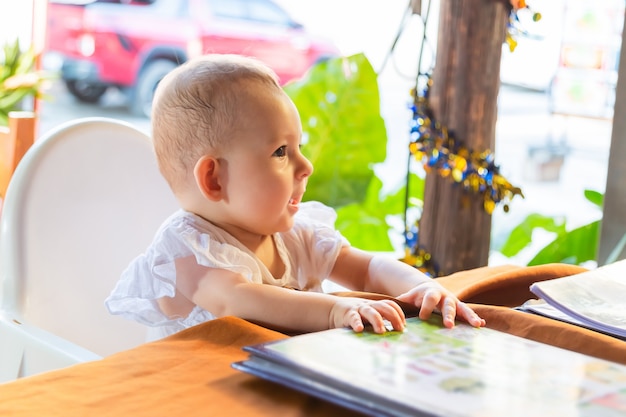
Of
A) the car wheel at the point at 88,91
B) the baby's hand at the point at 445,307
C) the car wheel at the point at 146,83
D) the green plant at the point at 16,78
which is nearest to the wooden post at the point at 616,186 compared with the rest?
the green plant at the point at 16,78

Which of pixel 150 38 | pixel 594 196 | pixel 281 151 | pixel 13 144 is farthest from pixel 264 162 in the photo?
pixel 150 38

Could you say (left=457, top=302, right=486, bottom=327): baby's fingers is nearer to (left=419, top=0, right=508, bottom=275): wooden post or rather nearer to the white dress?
the white dress

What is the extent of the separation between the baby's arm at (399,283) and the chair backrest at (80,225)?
33 cm

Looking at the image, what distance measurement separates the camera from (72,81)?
3.80 meters

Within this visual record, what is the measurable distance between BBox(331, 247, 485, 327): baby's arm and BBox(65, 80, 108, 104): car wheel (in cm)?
288

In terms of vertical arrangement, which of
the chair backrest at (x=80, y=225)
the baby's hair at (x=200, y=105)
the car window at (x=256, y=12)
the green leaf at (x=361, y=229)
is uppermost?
the car window at (x=256, y=12)

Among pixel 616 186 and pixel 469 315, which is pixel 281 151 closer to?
pixel 469 315

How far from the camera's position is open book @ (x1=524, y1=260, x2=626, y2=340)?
0.88m

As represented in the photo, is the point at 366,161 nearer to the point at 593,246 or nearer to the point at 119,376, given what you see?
the point at 593,246

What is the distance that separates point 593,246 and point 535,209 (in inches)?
69.3

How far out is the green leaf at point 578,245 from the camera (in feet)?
9.01

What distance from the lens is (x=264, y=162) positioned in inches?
40.3

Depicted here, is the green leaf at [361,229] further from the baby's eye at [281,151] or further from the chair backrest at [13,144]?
the baby's eye at [281,151]

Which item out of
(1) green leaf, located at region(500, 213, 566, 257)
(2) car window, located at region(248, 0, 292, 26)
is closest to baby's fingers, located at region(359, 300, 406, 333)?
(1) green leaf, located at region(500, 213, 566, 257)
